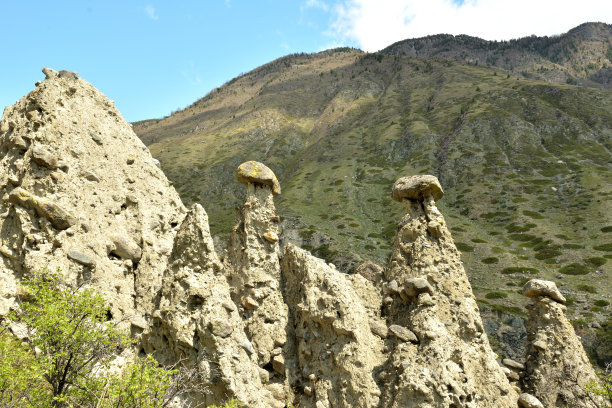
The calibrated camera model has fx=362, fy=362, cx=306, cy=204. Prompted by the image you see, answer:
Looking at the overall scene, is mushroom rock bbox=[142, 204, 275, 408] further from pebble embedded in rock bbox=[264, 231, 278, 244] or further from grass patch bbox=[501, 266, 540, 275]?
grass patch bbox=[501, 266, 540, 275]

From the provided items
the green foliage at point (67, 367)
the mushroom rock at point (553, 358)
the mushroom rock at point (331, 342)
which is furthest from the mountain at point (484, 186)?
the green foliage at point (67, 367)

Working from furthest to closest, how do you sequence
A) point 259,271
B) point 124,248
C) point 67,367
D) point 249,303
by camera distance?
point 259,271
point 249,303
point 124,248
point 67,367

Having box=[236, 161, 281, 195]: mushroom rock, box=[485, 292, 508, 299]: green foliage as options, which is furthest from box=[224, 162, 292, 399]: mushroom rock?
box=[485, 292, 508, 299]: green foliage

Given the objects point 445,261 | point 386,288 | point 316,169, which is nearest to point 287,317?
point 386,288

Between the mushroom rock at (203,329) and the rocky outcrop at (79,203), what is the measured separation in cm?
162

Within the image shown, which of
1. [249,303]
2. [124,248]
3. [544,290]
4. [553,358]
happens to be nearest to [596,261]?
[544,290]

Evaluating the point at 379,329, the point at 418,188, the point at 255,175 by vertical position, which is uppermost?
the point at 255,175

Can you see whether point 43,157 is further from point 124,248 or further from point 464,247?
point 464,247

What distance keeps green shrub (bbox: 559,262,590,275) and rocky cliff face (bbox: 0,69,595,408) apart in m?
65.7

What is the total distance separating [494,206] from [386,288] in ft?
347

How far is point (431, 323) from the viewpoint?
17000 mm

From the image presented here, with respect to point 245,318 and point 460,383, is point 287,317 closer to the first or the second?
point 245,318

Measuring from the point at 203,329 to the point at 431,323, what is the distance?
407 inches

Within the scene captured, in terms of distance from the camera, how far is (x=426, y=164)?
5635 inches
